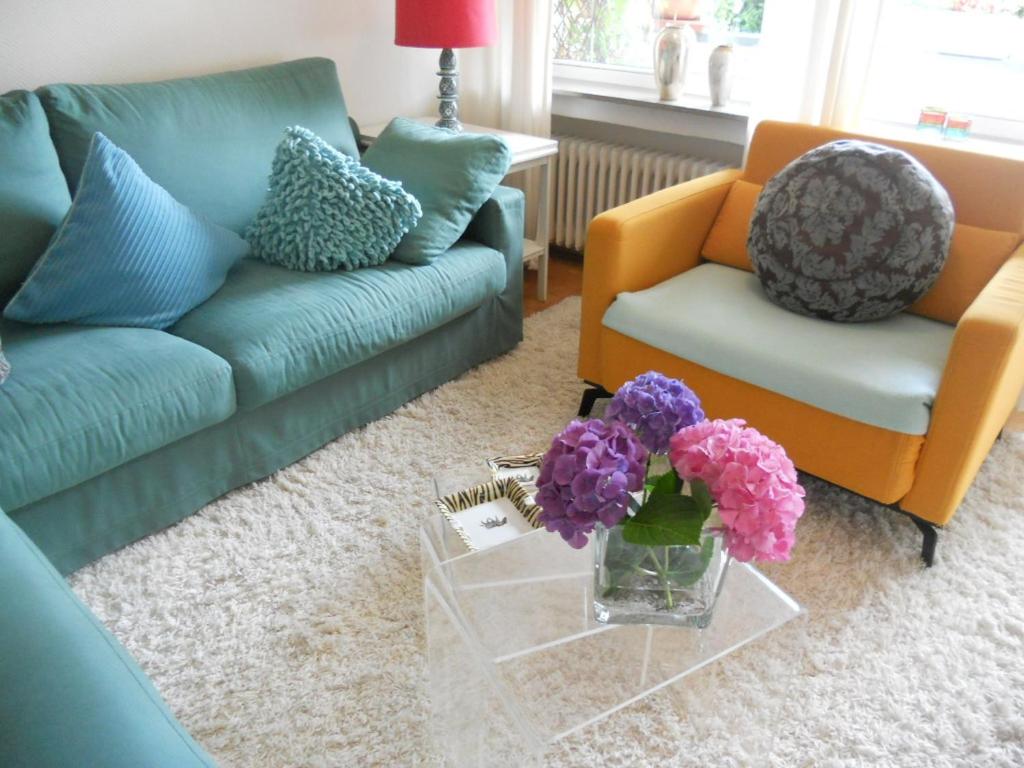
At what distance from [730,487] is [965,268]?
4.33 feet

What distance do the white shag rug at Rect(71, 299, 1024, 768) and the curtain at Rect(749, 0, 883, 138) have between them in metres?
1.20

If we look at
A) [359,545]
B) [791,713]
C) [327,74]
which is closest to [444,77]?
[327,74]

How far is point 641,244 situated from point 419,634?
1.18 meters

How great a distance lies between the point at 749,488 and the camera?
111cm

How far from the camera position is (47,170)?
2006mm

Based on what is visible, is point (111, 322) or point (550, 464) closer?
point (550, 464)

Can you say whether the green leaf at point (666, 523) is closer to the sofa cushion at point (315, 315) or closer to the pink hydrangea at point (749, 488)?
the pink hydrangea at point (749, 488)

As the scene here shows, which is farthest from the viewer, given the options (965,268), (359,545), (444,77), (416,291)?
(444,77)

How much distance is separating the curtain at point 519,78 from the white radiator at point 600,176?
0.13m

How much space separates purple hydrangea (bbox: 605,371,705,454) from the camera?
1229 millimetres

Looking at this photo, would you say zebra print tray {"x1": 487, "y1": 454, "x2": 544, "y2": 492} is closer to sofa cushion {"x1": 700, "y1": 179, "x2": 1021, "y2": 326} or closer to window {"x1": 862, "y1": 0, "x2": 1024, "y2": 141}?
sofa cushion {"x1": 700, "y1": 179, "x2": 1021, "y2": 326}

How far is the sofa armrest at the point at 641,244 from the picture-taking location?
2184mm

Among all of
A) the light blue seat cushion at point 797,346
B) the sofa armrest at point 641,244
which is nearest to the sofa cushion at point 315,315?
the sofa armrest at point 641,244

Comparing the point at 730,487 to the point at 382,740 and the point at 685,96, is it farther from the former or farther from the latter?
the point at 685,96
